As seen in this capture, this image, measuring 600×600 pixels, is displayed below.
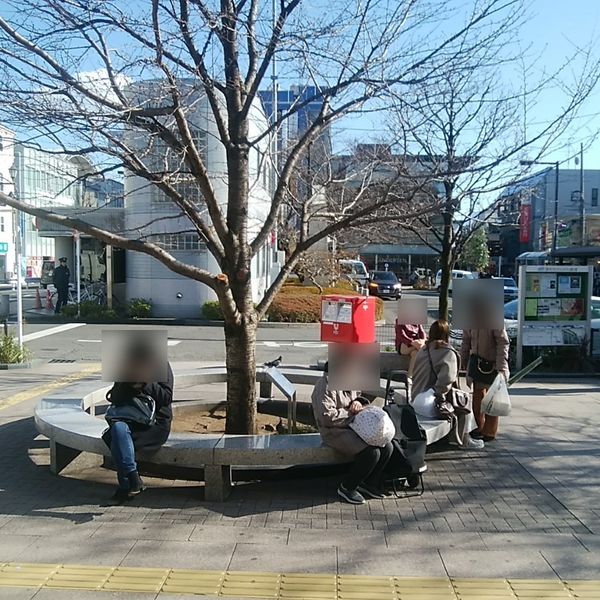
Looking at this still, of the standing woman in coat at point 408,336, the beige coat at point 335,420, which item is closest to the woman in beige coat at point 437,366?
the beige coat at point 335,420

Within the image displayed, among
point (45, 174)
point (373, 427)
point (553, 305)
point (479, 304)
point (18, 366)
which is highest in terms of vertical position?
point (45, 174)

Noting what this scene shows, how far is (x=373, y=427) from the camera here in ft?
16.8

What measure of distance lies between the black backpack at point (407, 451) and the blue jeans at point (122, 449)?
214cm

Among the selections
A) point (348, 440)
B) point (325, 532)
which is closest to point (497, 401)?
point (348, 440)

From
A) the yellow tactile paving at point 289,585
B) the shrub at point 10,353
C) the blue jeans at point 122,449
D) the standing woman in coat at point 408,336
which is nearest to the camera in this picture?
the yellow tactile paving at point 289,585

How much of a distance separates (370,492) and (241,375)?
6.19ft

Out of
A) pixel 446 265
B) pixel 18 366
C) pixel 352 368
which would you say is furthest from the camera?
pixel 446 265

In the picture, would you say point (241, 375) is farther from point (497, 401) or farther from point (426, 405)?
point (497, 401)

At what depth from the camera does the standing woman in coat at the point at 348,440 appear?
520cm

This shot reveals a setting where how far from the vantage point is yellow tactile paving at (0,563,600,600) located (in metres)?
3.71

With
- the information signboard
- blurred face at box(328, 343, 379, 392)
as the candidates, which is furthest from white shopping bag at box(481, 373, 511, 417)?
the information signboard

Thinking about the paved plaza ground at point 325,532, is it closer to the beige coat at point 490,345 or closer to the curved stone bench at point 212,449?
the curved stone bench at point 212,449

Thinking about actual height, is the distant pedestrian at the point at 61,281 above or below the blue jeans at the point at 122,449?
above

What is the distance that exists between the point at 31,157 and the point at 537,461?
6.34 m
